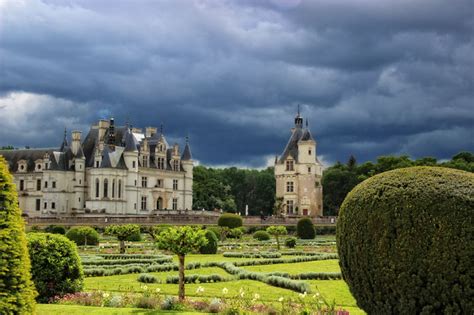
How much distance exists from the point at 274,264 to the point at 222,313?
1463 cm

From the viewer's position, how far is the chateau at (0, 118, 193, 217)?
229 feet

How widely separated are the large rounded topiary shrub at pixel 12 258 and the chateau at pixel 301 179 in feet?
226

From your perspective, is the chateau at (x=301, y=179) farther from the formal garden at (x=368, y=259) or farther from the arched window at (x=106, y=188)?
the formal garden at (x=368, y=259)

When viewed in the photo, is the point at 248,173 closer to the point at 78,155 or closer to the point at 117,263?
the point at 78,155

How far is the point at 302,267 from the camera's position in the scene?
A: 25234mm

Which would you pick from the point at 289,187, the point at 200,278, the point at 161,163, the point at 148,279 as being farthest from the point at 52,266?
the point at 289,187

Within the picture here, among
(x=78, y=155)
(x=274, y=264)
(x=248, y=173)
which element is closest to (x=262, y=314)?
(x=274, y=264)

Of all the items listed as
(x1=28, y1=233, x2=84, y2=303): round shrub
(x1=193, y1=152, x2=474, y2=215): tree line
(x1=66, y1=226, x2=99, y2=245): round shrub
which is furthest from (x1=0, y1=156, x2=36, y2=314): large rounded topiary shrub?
(x1=193, y1=152, x2=474, y2=215): tree line

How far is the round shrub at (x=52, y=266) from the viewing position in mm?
14555

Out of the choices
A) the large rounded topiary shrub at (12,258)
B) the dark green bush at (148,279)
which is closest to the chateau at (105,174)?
the dark green bush at (148,279)

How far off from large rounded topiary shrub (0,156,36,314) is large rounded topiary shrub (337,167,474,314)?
17.0ft

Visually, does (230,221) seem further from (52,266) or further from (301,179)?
(52,266)

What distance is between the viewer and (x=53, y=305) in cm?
1347

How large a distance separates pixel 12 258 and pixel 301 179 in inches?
2760
